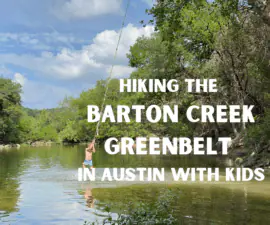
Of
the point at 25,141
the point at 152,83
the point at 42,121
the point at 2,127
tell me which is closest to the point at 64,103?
the point at 42,121

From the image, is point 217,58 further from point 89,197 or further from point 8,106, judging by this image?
point 8,106

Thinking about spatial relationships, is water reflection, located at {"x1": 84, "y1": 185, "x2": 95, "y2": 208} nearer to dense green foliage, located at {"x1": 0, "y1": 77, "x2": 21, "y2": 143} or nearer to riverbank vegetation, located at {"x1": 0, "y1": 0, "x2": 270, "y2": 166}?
riverbank vegetation, located at {"x1": 0, "y1": 0, "x2": 270, "y2": 166}

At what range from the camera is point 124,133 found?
221 feet

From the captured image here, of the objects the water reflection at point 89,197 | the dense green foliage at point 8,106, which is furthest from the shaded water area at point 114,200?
the dense green foliage at point 8,106

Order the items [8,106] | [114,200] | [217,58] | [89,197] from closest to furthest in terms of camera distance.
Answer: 1. [114,200]
2. [89,197]
3. [217,58]
4. [8,106]

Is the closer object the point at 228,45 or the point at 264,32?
the point at 264,32

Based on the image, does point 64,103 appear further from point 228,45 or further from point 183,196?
point 183,196

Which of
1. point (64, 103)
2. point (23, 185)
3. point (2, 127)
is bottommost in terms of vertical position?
point (23, 185)

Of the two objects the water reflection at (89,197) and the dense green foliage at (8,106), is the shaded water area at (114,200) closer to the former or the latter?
the water reflection at (89,197)

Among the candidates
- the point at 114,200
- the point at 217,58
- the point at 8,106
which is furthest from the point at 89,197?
the point at 8,106

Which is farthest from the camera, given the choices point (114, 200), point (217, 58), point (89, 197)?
point (217, 58)

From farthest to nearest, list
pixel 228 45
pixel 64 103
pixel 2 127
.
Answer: pixel 64 103 → pixel 2 127 → pixel 228 45

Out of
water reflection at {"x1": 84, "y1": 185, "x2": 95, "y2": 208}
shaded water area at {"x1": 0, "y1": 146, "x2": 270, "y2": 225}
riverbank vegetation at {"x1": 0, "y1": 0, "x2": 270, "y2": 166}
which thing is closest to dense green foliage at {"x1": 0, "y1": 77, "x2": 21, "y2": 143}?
riverbank vegetation at {"x1": 0, "y1": 0, "x2": 270, "y2": 166}

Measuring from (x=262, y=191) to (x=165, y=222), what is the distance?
846 cm
